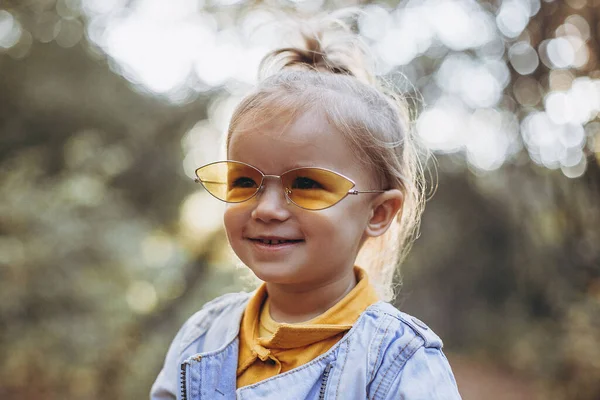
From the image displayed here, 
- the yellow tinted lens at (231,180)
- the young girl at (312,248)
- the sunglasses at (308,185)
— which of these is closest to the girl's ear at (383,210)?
the young girl at (312,248)

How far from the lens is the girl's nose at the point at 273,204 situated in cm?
141

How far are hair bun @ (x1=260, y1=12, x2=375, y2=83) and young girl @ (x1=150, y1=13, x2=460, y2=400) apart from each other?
0.16m

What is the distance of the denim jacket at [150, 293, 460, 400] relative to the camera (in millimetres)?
1288

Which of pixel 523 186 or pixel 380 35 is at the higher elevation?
pixel 380 35

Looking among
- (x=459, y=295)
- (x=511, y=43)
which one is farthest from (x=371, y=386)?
(x=459, y=295)

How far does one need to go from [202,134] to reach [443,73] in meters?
2.66

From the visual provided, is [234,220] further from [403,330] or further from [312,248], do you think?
[403,330]

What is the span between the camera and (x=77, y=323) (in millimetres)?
4133

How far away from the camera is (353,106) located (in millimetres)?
1520

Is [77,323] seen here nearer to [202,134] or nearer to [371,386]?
[202,134]

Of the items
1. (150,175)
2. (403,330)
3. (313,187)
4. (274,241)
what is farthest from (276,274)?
(150,175)

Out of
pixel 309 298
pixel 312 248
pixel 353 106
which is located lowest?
pixel 309 298

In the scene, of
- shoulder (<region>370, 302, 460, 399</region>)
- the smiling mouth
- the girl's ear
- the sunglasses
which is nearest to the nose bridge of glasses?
the sunglasses

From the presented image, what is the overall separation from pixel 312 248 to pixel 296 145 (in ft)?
0.88
